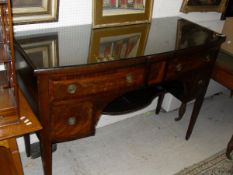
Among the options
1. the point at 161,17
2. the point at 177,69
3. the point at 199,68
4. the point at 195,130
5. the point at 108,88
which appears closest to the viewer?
the point at 108,88

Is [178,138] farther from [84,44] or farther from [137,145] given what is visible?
[84,44]

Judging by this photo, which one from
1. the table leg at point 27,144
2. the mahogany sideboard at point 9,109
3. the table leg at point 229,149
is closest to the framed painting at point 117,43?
the mahogany sideboard at point 9,109

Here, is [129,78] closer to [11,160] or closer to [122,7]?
[122,7]

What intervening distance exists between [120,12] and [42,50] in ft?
1.90

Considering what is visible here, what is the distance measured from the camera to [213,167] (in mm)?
1808

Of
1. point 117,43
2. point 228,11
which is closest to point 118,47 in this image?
point 117,43

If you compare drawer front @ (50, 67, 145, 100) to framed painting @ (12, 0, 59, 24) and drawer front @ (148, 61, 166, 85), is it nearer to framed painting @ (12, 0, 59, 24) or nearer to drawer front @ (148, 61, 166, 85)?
drawer front @ (148, 61, 166, 85)

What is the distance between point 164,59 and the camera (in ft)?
4.17

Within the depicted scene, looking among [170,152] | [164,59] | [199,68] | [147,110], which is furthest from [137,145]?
[164,59]

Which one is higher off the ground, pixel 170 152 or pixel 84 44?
pixel 84 44

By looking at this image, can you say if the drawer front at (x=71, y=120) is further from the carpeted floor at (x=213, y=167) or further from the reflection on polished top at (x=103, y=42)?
the carpeted floor at (x=213, y=167)

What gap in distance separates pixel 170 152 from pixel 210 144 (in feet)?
1.15

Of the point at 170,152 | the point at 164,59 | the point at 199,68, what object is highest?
the point at 164,59

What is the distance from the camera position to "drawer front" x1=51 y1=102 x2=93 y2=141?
1.12m
